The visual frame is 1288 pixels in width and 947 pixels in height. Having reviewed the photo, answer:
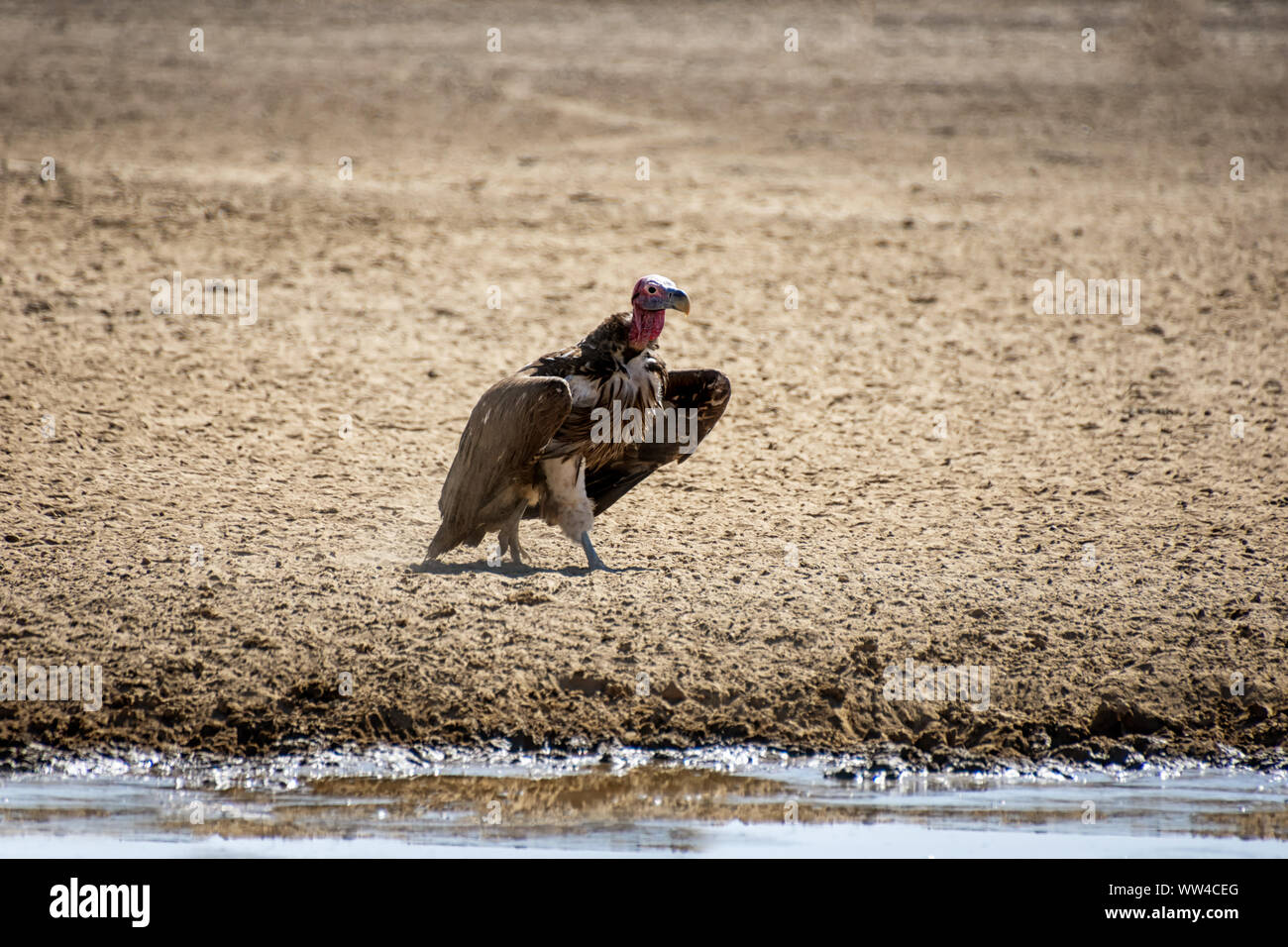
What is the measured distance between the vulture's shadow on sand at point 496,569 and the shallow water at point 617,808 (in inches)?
64.5

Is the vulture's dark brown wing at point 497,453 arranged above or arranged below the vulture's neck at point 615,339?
below

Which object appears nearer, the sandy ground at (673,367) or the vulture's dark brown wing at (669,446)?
the sandy ground at (673,367)

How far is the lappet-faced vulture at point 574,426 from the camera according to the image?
8.23 metres

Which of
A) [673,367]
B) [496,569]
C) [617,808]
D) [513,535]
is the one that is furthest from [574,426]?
[673,367]

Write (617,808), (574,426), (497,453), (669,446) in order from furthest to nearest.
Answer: (669,446), (574,426), (497,453), (617,808)

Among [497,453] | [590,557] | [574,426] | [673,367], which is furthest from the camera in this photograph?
[673,367]

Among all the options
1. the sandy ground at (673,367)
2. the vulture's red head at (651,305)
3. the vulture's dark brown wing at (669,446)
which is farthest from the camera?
the vulture's dark brown wing at (669,446)

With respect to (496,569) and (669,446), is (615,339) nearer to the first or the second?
(669,446)

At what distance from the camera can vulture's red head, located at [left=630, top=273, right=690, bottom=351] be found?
834 cm

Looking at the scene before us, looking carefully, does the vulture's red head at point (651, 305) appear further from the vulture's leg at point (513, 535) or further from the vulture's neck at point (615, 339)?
the vulture's leg at point (513, 535)

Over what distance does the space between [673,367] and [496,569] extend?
4.92 metres

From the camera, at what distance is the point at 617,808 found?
6555mm

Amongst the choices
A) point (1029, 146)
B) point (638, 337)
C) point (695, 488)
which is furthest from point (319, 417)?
point (1029, 146)

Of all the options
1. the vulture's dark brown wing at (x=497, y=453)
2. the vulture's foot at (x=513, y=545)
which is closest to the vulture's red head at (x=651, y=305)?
the vulture's dark brown wing at (x=497, y=453)
